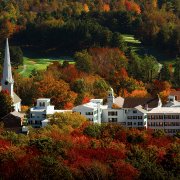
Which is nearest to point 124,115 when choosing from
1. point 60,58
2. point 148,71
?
point 148,71

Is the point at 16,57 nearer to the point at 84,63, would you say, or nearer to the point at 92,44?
the point at 84,63

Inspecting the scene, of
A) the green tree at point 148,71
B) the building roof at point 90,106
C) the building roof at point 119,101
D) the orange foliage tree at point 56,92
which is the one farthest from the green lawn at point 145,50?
the building roof at point 90,106

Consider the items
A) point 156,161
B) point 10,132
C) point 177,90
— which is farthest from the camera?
point 177,90

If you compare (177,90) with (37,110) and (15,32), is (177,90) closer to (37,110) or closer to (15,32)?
(37,110)

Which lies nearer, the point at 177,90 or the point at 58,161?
the point at 58,161

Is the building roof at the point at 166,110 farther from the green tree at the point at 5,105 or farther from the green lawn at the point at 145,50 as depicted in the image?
the green lawn at the point at 145,50

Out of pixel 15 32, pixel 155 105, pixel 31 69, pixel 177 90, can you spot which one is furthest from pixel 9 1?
pixel 155 105
